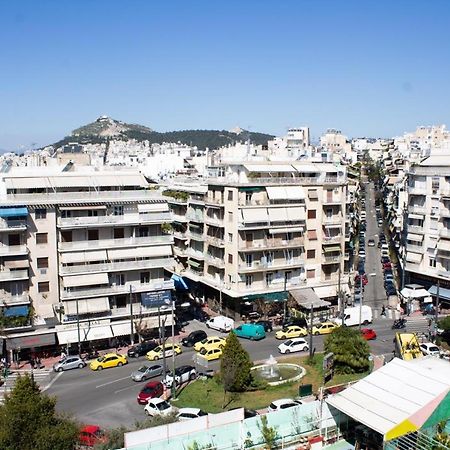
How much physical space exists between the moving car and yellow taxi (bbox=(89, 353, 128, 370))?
473cm

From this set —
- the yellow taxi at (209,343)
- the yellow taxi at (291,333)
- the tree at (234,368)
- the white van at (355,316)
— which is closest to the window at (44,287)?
the yellow taxi at (209,343)

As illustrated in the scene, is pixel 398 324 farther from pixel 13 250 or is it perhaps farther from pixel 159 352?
pixel 13 250

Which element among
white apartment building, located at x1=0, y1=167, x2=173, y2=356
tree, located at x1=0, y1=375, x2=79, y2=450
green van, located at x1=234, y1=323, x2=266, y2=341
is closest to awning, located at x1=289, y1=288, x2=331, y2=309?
green van, located at x1=234, y1=323, x2=266, y2=341

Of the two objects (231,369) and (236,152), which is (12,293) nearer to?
(231,369)

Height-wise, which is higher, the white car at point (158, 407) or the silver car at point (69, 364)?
the white car at point (158, 407)

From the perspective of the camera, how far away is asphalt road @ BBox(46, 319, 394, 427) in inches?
1207

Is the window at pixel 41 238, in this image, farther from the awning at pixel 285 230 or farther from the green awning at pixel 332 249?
the green awning at pixel 332 249

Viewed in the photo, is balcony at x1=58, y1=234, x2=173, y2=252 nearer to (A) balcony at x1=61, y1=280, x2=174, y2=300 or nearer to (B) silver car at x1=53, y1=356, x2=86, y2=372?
(A) balcony at x1=61, y1=280, x2=174, y2=300

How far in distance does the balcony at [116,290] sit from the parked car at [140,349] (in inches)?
168

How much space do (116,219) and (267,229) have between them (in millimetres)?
12894

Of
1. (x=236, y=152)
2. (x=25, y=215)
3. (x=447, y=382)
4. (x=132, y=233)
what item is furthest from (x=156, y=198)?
(x=236, y=152)

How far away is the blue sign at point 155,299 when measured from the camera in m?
43.5

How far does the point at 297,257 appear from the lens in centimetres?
5106

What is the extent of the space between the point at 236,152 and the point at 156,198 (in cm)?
4586
